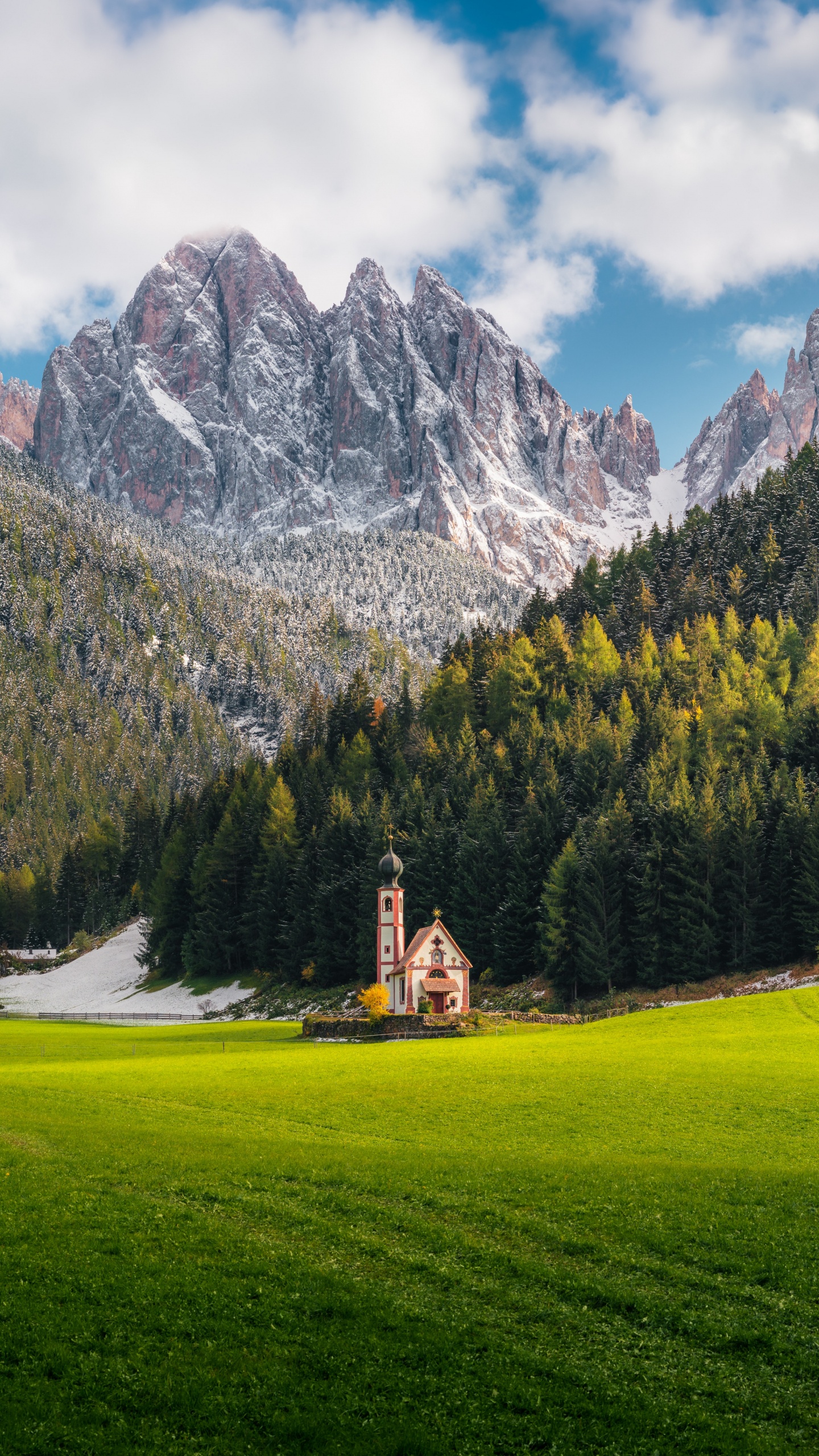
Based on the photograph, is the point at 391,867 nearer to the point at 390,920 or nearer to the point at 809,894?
the point at 390,920

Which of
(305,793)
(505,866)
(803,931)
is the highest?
(305,793)

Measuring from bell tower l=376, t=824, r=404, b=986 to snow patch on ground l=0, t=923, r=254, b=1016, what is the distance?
75.1 feet

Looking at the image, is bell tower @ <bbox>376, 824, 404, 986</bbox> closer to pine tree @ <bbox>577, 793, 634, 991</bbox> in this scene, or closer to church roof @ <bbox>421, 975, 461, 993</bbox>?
church roof @ <bbox>421, 975, 461, 993</bbox>

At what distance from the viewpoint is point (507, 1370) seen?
11461mm

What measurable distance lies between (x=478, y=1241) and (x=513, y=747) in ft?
249

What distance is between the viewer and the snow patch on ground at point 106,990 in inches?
3546

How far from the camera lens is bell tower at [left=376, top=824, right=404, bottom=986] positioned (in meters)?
69.2

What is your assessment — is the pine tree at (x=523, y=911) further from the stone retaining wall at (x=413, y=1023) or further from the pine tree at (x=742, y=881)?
the pine tree at (x=742, y=881)

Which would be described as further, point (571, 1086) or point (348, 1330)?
point (571, 1086)

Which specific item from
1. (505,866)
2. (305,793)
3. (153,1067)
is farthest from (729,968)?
(305,793)

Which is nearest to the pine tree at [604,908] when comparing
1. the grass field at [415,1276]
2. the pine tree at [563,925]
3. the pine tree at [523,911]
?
the pine tree at [563,925]

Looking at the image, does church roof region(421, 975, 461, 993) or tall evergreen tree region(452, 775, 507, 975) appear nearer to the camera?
church roof region(421, 975, 461, 993)

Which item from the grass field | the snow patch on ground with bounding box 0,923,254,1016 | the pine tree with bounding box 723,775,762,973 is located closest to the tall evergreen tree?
the pine tree with bounding box 723,775,762,973

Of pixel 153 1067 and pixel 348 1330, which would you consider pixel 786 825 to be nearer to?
pixel 153 1067
